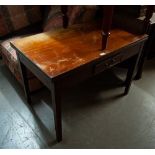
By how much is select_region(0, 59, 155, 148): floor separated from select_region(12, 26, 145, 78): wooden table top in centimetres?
64

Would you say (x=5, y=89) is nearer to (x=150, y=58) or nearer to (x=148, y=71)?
(x=148, y=71)

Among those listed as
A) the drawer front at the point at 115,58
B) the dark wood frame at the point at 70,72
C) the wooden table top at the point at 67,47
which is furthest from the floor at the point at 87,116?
the wooden table top at the point at 67,47

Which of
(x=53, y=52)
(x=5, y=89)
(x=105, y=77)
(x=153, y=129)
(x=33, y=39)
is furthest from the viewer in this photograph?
(x=105, y=77)

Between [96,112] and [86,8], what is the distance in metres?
0.90

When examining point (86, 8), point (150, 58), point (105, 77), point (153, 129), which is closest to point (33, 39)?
point (86, 8)

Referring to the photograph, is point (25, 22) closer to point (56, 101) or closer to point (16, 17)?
point (16, 17)

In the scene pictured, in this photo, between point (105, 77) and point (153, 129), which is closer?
point (153, 129)

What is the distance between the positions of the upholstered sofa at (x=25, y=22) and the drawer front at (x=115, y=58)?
0.49 m

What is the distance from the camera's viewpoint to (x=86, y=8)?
159cm

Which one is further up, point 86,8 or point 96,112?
point 86,8

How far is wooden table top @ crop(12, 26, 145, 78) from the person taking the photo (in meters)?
1.08

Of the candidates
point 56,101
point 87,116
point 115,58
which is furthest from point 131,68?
point 56,101

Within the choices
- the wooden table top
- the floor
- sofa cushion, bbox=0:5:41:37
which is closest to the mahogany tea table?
the wooden table top

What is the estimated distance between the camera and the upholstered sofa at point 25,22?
1.67 metres
